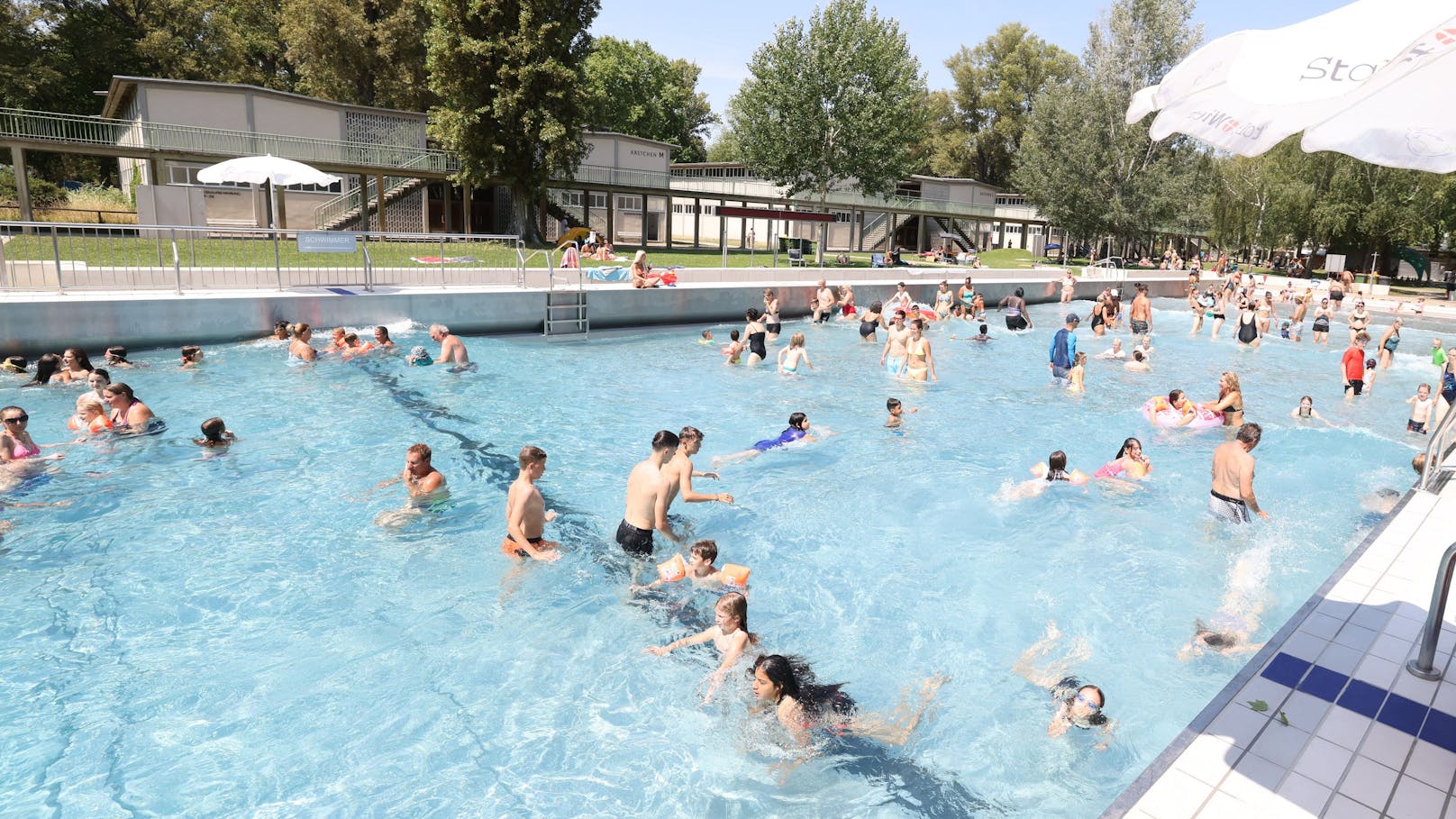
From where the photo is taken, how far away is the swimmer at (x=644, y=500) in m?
6.75

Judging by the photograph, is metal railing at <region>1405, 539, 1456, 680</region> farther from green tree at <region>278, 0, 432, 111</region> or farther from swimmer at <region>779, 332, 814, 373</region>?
green tree at <region>278, 0, 432, 111</region>

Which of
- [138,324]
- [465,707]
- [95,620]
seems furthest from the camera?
[138,324]

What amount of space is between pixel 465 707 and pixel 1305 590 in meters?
6.77

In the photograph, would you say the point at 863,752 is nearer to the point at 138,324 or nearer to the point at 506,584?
the point at 506,584

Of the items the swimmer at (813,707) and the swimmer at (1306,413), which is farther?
the swimmer at (1306,413)

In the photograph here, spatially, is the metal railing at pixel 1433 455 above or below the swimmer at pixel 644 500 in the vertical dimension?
above

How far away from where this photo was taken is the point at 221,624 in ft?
19.6

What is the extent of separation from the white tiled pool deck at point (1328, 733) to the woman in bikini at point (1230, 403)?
7198 millimetres

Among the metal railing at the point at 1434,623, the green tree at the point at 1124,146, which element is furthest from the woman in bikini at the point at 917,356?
the green tree at the point at 1124,146

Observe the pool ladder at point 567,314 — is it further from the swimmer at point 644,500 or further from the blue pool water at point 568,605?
the swimmer at point 644,500

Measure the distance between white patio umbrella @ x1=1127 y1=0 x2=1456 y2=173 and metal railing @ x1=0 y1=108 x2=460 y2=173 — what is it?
101 feet

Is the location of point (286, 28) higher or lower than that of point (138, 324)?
higher

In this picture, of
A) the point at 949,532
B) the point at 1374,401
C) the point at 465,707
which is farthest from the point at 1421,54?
the point at 1374,401

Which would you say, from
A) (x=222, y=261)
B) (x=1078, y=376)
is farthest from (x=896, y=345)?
(x=222, y=261)
